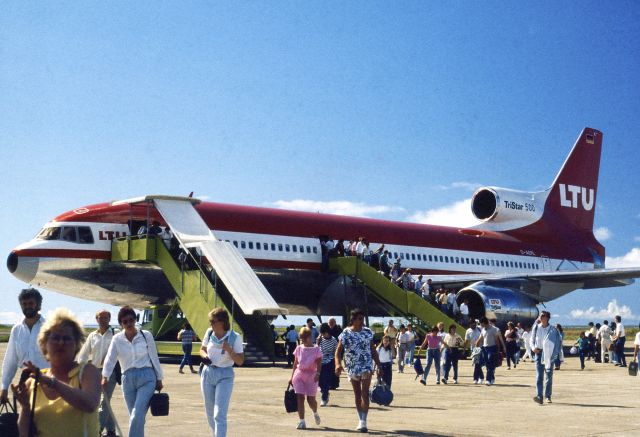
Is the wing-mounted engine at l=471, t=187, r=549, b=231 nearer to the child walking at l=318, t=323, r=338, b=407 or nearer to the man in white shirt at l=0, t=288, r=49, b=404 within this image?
the child walking at l=318, t=323, r=338, b=407

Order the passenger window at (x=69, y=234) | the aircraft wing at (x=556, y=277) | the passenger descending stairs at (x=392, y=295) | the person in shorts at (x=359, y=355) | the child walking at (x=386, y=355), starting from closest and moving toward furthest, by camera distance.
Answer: the person in shorts at (x=359, y=355) < the child walking at (x=386, y=355) < the passenger window at (x=69, y=234) < the passenger descending stairs at (x=392, y=295) < the aircraft wing at (x=556, y=277)


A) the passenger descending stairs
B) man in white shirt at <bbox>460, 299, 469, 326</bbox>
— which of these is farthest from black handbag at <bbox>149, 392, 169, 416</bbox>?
man in white shirt at <bbox>460, 299, 469, 326</bbox>

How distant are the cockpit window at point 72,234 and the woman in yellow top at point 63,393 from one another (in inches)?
807

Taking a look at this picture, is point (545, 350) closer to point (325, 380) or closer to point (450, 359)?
point (325, 380)

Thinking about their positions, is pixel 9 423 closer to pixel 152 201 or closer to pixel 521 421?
pixel 521 421

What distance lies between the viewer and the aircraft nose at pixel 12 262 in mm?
24094

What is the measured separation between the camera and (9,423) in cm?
523

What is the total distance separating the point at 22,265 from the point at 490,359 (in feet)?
46.1

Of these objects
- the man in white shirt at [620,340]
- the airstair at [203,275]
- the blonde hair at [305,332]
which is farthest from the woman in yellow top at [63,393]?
the man in white shirt at [620,340]

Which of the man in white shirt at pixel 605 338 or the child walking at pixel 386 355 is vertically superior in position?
the man in white shirt at pixel 605 338

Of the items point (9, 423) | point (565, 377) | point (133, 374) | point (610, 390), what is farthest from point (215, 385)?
point (565, 377)

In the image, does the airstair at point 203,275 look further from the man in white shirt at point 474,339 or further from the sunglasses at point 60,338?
the sunglasses at point 60,338

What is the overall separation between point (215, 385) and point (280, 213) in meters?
21.1

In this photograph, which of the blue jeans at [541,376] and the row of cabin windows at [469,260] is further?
the row of cabin windows at [469,260]
